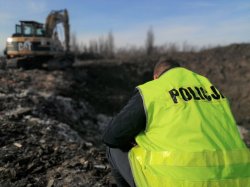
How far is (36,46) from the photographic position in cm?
2016

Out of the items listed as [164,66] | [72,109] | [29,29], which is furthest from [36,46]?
[164,66]

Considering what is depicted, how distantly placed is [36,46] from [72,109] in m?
7.03

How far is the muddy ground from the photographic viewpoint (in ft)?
16.9

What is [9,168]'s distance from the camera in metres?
5.25

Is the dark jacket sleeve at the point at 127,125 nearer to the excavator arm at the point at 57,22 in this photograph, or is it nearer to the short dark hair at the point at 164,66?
the short dark hair at the point at 164,66

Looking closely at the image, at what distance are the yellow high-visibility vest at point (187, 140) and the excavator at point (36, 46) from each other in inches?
691

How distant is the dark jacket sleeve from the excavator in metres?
17.3

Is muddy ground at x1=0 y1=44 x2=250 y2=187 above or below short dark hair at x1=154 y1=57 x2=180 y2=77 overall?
below

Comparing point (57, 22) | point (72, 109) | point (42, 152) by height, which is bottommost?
point (72, 109)

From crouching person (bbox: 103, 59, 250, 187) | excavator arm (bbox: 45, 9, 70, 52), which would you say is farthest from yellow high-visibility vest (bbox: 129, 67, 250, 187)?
excavator arm (bbox: 45, 9, 70, 52)

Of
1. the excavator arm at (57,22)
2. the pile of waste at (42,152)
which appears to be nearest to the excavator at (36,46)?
the excavator arm at (57,22)

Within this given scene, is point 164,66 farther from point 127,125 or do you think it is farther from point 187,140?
point 187,140

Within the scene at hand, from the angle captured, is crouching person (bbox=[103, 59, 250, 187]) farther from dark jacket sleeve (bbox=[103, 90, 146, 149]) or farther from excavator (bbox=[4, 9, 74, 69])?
excavator (bbox=[4, 9, 74, 69])

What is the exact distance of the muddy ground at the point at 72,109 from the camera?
516cm
